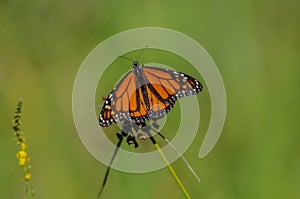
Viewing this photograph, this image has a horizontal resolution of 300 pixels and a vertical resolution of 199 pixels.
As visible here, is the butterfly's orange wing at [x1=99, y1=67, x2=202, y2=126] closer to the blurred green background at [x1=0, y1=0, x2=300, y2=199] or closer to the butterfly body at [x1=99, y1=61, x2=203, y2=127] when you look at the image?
the butterfly body at [x1=99, y1=61, x2=203, y2=127]

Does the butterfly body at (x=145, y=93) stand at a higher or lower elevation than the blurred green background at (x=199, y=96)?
lower

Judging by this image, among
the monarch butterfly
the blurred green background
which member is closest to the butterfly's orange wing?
the monarch butterfly

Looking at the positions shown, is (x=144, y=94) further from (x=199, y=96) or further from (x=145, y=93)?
(x=199, y=96)

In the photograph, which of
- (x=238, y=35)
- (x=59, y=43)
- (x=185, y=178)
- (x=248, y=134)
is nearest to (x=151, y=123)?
(x=185, y=178)

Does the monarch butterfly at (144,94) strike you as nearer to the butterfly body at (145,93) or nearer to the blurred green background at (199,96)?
the butterfly body at (145,93)

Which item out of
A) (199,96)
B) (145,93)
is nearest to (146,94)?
(145,93)

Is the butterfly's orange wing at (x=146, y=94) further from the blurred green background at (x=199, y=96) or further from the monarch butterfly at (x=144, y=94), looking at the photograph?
the blurred green background at (x=199, y=96)

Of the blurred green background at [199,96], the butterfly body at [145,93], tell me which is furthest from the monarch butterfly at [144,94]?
the blurred green background at [199,96]

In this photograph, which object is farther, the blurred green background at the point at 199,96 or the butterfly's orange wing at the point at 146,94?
the blurred green background at the point at 199,96
